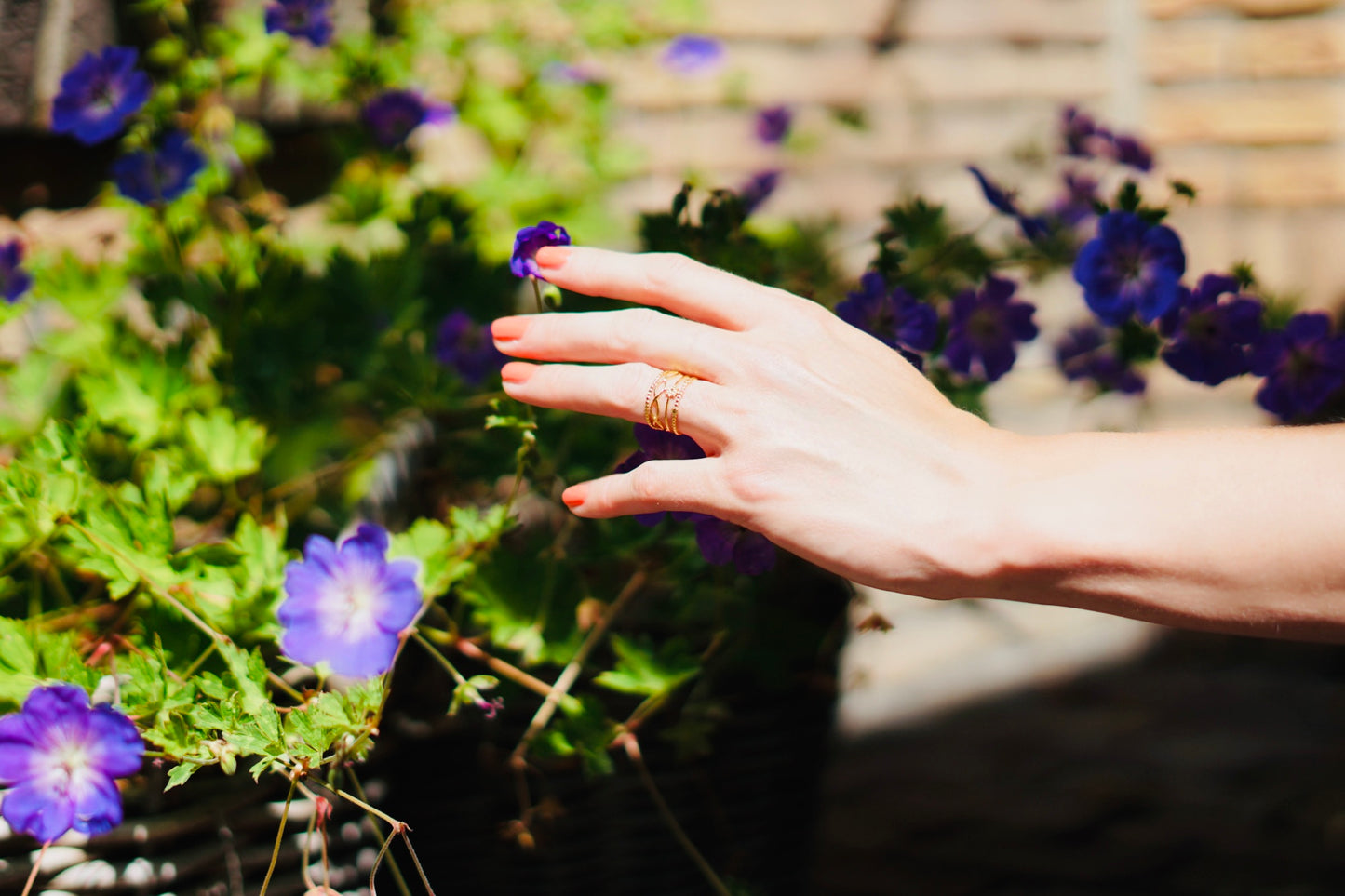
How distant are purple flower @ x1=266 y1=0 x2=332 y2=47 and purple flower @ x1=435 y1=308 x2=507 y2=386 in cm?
35

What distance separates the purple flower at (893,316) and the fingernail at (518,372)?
27 centimetres

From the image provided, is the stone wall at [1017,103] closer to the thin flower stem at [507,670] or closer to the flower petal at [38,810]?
the thin flower stem at [507,670]

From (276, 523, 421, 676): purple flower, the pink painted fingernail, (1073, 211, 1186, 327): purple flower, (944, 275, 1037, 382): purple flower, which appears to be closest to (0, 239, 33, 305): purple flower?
(276, 523, 421, 676): purple flower

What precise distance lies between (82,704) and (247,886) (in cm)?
21

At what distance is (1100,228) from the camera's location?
81cm

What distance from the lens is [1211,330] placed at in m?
0.84

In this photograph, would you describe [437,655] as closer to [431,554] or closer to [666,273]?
[431,554]

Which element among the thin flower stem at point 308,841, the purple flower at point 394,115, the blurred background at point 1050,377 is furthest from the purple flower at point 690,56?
the thin flower stem at point 308,841

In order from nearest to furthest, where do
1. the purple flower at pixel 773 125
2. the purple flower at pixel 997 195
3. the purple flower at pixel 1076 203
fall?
the purple flower at pixel 997 195, the purple flower at pixel 1076 203, the purple flower at pixel 773 125

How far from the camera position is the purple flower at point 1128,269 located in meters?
0.80

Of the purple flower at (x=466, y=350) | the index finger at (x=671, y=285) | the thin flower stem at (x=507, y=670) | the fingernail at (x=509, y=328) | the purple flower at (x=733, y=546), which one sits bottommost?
the thin flower stem at (x=507, y=670)

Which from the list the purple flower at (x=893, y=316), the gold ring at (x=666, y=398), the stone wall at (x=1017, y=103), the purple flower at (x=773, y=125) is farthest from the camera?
the stone wall at (x=1017, y=103)

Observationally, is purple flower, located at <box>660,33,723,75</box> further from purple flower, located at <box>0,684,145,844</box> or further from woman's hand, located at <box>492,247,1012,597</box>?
purple flower, located at <box>0,684,145,844</box>

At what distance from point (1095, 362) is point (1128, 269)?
0.27 m
